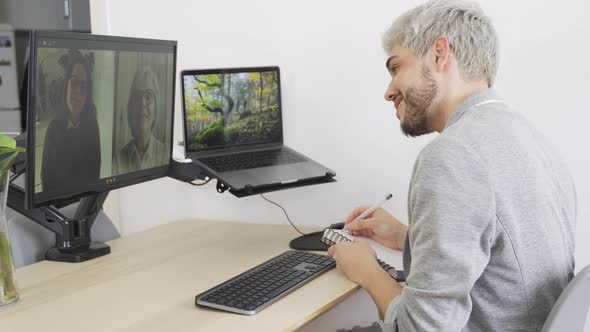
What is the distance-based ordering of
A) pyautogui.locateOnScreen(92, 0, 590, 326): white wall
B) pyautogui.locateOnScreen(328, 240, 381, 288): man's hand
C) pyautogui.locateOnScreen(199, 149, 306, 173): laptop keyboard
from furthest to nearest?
pyautogui.locateOnScreen(199, 149, 306, 173): laptop keyboard
pyautogui.locateOnScreen(92, 0, 590, 326): white wall
pyautogui.locateOnScreen(328, 240, 381, 288): man's hand

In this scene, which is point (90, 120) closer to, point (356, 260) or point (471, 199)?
point (356, 260)

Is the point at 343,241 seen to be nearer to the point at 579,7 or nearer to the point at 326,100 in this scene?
the point at 326,100

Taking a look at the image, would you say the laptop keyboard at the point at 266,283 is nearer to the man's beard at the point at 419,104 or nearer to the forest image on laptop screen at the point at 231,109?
the man's beard at the point at 419,104

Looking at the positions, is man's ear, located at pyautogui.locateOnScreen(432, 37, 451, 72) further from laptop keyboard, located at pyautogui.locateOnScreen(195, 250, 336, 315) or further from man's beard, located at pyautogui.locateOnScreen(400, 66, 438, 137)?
laptop keyboard, located at pyautogui.locateOnScreen(195, 250, 336, 315)

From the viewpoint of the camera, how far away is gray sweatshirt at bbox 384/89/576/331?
3.51 feet

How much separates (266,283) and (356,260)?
208 millimetres

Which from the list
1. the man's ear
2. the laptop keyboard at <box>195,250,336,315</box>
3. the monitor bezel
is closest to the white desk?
the laptop keyboard at <box>195,250,336,315</box>

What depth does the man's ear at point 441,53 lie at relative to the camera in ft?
4.24

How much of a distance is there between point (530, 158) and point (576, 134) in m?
0.69

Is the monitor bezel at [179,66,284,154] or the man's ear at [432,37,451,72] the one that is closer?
the man's ear at [432,37,451,72]

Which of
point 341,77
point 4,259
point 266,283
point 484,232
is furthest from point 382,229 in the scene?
point 4,259

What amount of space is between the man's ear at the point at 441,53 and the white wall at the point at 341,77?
0.59 metres

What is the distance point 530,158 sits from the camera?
1.17m

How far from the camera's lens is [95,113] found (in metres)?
1.59
